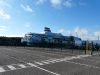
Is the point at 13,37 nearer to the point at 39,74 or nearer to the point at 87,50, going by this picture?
the point at 87,50

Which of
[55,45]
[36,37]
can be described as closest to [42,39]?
[36,37]

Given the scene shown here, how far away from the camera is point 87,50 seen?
41.7m

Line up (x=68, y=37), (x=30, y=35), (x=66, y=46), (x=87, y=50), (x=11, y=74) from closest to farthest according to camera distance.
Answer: (x=11, y=74) → (x=87, y=50) → (x=66, y=46) → (x=30, y=35) → (x=68, y=37)

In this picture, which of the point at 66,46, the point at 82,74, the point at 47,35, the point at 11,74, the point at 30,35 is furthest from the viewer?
the point at 47,35

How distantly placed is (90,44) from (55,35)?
249ft

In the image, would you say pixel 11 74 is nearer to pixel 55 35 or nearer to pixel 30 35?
pixel 30 35

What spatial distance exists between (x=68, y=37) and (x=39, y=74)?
4247 inches

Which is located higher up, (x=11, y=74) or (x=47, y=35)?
(x=47, y=35)

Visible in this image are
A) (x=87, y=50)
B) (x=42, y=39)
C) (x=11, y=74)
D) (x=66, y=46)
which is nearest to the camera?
(x=11, y=74)

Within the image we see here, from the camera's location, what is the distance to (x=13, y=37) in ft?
376

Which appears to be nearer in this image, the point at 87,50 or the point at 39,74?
the point at 39,74

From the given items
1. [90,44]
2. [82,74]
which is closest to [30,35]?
[90,44]

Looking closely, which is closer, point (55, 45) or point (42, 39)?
point (55, 45)

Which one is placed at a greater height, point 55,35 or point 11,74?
point 55,35
